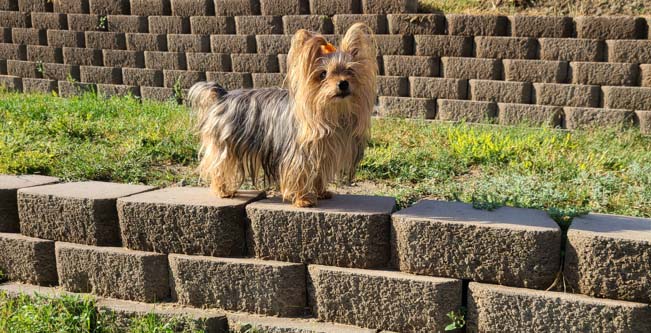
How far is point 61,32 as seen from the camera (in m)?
9.57

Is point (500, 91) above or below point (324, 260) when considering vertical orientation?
above

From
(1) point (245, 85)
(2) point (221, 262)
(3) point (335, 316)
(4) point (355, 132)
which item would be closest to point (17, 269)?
(2) point (221, 262)

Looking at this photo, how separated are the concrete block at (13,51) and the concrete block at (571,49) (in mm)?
7377

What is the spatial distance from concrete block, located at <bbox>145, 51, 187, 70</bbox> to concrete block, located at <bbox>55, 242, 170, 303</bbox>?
4.36 metres

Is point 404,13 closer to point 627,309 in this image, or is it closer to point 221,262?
point 221,262

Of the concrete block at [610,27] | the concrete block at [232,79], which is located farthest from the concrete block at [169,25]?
the concrete block at [610,27]

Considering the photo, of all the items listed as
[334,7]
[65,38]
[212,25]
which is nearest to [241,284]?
[334,7]

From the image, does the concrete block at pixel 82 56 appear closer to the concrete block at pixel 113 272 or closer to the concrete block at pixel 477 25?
the concrete block at pixel 477 25

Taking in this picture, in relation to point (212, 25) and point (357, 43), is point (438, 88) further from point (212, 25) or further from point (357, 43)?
point (357, 43)

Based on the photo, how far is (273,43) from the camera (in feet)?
26.5

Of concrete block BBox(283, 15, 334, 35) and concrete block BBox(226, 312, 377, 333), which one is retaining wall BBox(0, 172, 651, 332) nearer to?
concrete block BBox(226, 312, 377, 333)

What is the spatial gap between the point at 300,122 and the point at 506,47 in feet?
12.4

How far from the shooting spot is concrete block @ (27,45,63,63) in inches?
381

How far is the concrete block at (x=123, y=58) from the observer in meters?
9.02
